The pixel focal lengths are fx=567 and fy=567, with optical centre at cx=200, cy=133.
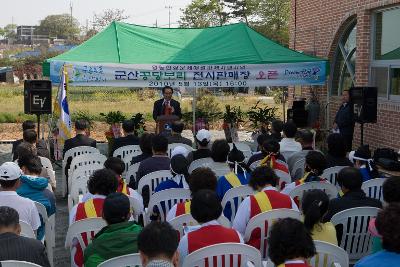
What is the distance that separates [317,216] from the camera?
3.84 meters

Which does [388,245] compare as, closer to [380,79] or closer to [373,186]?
[373,186]

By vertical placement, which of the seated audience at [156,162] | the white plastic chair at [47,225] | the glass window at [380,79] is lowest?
the white plastic chair at [47,225]

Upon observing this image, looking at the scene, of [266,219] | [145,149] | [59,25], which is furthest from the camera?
[59,25]

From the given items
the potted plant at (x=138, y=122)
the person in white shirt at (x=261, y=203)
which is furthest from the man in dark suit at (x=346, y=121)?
the person in white shirt at (x=261, y=203)

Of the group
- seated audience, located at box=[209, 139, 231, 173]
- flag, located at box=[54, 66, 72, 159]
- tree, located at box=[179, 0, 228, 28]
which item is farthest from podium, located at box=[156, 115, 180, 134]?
tree, located at box=[179, 0, 228, 28]

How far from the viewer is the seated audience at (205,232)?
3666mm

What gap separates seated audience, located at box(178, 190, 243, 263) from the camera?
144 inches

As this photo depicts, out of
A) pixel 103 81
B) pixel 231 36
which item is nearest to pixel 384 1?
pixel 231 36

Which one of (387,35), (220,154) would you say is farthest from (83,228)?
(387,35)

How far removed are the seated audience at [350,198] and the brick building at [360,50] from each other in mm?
6493

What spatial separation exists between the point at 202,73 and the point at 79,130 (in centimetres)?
294

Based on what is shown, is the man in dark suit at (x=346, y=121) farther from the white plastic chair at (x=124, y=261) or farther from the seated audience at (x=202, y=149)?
the white plastic chair at (x=124, y=261)

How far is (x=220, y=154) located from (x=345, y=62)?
8403mm

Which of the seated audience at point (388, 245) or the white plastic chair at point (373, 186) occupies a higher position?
the seated audience at point (388, 245)
